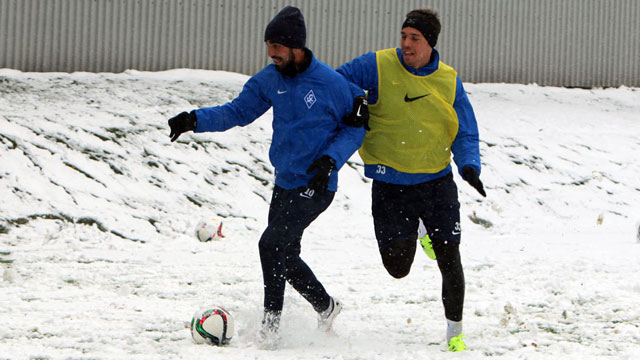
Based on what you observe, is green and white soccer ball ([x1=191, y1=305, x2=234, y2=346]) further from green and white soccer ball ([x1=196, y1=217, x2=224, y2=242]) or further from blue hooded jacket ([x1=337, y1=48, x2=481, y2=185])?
green and white soccer ball ([x1=196, y1=217, x2=224, y2=242])

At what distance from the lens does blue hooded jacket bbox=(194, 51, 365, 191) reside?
4.16 m

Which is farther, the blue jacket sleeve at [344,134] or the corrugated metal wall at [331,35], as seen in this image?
the corrugated metal wall at [331,35]

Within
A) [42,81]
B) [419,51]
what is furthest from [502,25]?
[419,51]

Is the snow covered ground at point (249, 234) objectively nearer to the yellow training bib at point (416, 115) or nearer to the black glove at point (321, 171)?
the black glove at point (321, 171)

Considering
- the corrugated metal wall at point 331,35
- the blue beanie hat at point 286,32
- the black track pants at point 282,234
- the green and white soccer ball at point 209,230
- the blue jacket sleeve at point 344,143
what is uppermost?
the corrugated metal wall at point 331,35

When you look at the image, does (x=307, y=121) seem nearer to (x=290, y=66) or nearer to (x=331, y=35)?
(x=290, y=66)

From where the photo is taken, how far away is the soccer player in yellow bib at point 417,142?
4.32 metres

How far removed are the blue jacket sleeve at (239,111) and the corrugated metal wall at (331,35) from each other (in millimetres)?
9980

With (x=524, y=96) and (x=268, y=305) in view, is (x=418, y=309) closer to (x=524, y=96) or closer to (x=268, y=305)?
(x=268, y=305)

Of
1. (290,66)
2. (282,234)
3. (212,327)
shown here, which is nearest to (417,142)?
(290,66)

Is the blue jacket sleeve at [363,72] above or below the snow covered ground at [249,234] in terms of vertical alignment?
above

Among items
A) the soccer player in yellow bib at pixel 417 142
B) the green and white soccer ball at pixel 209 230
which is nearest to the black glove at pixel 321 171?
the soccer player in yellow bib at pixel 417 142

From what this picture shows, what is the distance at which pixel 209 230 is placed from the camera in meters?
8.52

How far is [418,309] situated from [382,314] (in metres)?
0.33
